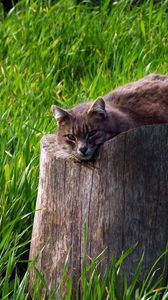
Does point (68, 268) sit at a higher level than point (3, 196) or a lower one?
lower

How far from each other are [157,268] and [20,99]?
211cm

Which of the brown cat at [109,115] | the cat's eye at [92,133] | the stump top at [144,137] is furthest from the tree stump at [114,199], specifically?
the cat's eye at [92,133]

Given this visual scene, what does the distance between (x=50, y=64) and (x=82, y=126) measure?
231cm

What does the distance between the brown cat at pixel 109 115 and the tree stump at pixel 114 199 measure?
0.37ft

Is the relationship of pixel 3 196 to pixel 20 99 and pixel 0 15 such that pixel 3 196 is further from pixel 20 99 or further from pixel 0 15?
pixel 0 15

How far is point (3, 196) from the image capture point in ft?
15.6

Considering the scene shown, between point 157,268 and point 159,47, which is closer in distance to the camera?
point 157,268

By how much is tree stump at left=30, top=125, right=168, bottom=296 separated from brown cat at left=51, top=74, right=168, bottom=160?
4.5 inches

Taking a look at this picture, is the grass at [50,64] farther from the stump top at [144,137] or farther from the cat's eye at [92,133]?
the stump top at [144,137]

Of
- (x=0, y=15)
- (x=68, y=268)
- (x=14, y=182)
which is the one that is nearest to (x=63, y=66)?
(x=0, y=15)

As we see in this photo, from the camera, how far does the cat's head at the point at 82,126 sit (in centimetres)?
461

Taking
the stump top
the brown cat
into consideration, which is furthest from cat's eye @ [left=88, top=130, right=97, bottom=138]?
the stump top

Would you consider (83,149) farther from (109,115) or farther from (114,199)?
(109,115)

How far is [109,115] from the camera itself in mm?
4781
